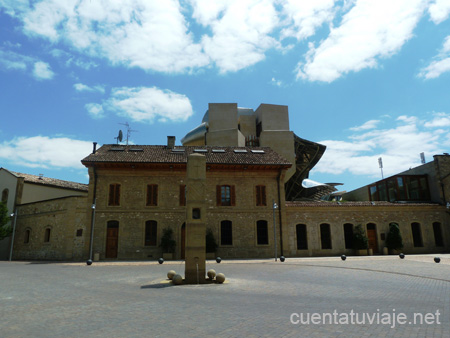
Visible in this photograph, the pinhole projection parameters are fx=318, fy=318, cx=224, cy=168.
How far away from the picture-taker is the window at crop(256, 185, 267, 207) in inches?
1069

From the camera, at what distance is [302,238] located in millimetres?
27422

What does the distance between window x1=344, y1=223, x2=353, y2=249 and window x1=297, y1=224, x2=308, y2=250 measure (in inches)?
146

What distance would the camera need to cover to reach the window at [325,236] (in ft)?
90.5

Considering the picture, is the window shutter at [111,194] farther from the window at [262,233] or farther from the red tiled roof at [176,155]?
the window at [262,233]

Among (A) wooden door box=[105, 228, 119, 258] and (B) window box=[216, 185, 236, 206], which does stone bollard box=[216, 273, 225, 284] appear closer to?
(B) window box=[216, 185, 236, 206]

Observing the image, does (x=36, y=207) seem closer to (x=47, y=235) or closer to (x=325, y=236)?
(x=47, y=235)

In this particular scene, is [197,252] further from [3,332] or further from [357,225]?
[357,225]

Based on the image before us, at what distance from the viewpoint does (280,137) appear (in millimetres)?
44250

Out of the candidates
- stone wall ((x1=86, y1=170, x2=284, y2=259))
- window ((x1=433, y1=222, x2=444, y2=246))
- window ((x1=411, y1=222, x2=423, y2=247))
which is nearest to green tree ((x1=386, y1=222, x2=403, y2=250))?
window ((x1=411, y1=222, x2=423, y2=247))

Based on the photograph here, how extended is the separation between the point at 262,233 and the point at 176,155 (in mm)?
10112

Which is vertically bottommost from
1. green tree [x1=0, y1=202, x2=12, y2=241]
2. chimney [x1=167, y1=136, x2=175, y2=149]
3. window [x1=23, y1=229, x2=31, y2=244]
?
window [x1=23, y1=229, x2=31, y2=244]

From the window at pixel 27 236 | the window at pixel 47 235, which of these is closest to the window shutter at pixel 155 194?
the window at pixel 47 235

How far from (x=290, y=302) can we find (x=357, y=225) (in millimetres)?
22265

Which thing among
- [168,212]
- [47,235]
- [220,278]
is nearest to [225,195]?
[168,212]
